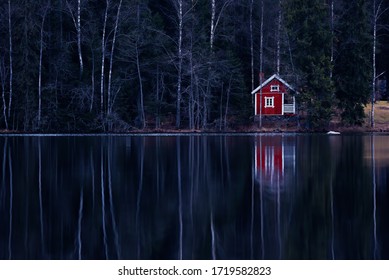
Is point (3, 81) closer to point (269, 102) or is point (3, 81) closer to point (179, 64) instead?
point (179, 64)

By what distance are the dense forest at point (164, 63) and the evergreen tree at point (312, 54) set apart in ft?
0.28

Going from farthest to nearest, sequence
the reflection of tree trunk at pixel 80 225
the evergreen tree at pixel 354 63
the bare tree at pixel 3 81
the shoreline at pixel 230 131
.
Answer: the evergreen tree at pixel 354 63 < the bare tree at pixel 3 81 < the shoreline at pixel 230 131 < the reflection of tree trunk at pixel 80 225

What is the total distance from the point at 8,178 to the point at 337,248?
495 inches

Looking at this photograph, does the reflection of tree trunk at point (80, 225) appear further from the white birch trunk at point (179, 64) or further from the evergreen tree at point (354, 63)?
the evergreen tree at point (354, 63)

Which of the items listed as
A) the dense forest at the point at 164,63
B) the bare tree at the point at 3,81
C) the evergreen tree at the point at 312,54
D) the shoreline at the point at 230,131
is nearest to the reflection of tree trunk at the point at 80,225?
the shoreline at the point at 230,131

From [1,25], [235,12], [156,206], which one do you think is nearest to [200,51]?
[235,12]

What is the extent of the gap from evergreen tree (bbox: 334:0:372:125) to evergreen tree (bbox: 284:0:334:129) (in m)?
1.37

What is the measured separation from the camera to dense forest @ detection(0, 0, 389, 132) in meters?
58.4

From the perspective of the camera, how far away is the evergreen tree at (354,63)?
198 feet

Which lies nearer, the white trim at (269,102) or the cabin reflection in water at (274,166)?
the cabin reflection in water at (274,166)

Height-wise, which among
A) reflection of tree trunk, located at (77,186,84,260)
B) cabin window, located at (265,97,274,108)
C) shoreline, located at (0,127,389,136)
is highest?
cabin window, located at (265,97,274,108)

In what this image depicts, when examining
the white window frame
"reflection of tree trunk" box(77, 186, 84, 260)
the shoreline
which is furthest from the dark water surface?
the white window frame

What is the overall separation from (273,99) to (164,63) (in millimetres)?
9819

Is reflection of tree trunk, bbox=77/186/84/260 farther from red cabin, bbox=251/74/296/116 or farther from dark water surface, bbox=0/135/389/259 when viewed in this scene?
red cabin, bbox=251/74/296/116
